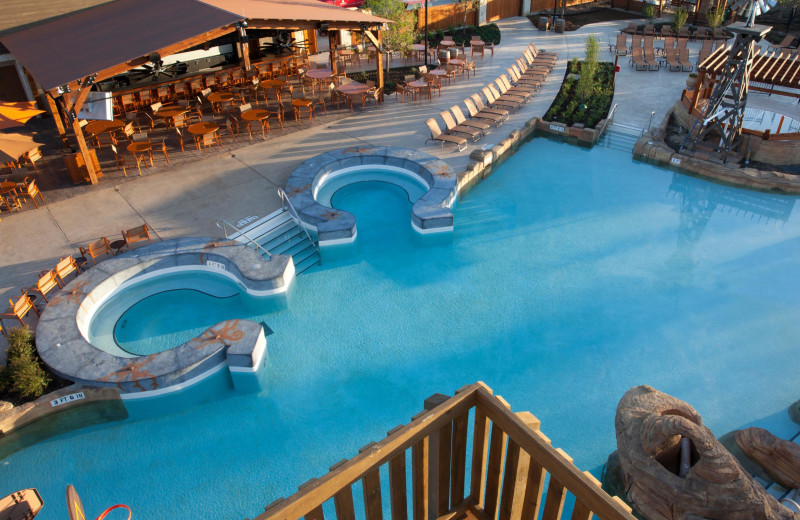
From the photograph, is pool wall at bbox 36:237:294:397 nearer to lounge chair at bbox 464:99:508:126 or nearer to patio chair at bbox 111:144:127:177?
patio chair at bbox 111:144:127:177

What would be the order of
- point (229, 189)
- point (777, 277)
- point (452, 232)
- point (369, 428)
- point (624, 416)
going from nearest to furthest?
1. point (624, 416)
2. point (369, 428)
3. point (777, 277)
4. point (452, 232)
5. point (229, 189)

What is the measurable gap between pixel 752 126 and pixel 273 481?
51.8 ft

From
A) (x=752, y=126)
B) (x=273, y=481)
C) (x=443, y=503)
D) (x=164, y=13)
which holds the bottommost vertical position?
(x=273, y=481)

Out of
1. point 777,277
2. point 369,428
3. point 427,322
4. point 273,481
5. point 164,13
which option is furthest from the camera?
point 164,13

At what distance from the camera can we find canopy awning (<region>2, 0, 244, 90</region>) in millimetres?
11820

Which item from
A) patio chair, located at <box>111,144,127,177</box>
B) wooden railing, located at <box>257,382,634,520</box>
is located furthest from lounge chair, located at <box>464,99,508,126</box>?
wooden railing, located at <box>257,382,634,520</box>

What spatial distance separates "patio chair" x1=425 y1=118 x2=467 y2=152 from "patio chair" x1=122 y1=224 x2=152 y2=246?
757 centimetres

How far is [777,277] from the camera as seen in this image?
11.1 metres

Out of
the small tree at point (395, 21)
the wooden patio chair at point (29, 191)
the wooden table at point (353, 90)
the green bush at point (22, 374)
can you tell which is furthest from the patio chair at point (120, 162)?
the small tree at point (395, 21)

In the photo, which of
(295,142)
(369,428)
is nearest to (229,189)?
(295,142)

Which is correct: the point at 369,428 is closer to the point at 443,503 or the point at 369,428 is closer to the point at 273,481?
the point at 273,481

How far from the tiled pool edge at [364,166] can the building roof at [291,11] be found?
3555 mm

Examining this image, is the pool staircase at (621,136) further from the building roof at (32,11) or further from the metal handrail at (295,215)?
the building roof at (32,11)

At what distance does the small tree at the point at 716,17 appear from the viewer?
23.3 meters
